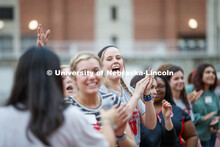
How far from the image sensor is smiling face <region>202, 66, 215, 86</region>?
21.9 ft

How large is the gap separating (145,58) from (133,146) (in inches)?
970

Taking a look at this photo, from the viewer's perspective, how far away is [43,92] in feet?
7.32

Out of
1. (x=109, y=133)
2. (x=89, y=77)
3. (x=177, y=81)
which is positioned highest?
(x=89, y=77)

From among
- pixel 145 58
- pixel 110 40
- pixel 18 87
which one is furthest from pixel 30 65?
pixel 110 40

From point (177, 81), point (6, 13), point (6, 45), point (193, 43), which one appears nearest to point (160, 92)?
point (177, 81)

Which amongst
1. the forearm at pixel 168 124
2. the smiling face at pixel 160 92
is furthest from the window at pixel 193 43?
the forearm at pixel 168 124

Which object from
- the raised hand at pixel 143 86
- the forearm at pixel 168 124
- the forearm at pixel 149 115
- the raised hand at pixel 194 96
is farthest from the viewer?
the raised hand at pixel 194 96

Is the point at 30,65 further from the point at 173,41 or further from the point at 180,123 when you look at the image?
the point at 173,41

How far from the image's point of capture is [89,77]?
276cm

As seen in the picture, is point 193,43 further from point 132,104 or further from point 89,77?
point 89,77

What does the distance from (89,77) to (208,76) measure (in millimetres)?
4441

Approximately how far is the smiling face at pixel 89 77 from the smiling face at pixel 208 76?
14.2ft

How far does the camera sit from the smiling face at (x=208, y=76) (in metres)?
6.67

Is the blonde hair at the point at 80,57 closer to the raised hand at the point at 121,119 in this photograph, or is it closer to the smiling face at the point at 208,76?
the raised hand at the point at 121,119
